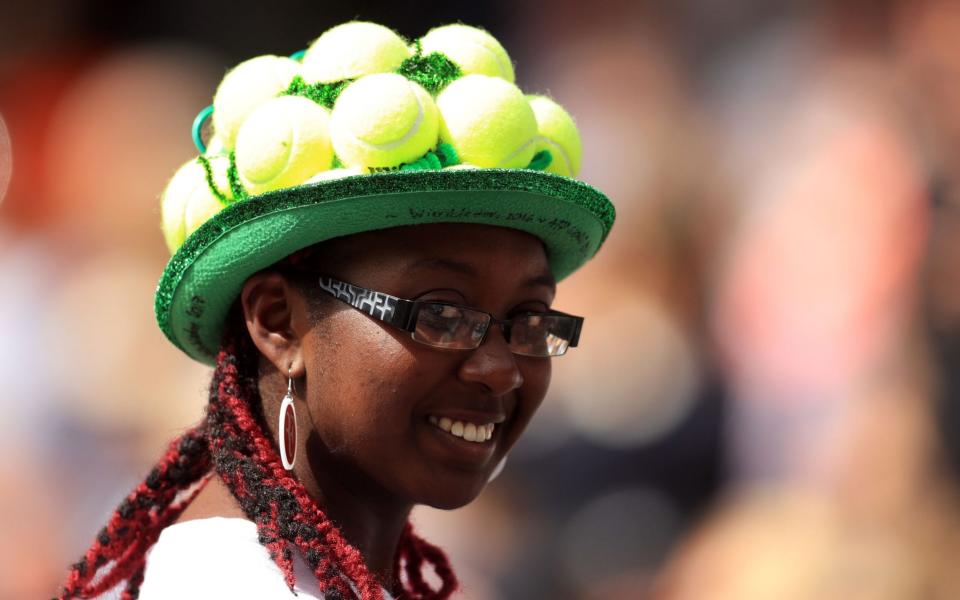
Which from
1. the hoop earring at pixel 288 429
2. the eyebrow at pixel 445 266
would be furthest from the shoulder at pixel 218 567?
the eyebrow at pixel 445 266

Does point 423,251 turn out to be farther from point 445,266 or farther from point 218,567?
point 218,567

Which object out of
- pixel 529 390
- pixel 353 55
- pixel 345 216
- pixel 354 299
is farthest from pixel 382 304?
pixel 353 55

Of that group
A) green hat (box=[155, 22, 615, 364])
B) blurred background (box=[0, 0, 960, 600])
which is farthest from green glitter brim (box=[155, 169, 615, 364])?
blurred background (box=[0, 0, 960, 600])

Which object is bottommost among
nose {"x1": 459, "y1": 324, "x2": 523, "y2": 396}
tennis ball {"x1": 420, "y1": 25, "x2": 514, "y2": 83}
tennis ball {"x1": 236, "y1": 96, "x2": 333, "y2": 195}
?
nose {"x1": 459, "y1": 324, "x2": 523, "y2": 396}

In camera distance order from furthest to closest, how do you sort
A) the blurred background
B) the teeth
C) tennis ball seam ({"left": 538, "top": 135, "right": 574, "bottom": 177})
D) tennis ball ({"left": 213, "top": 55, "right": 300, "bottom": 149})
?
the blurred background → tennis ball seam ({"left": 538, "top": 135, "right": 574, "bottom": 177}) → tennis ball ({"left": 213, "top": 55, "right": 300, "bottom": 149}) → the teeth

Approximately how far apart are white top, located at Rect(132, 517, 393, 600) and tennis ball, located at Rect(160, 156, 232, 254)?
644 millimetres

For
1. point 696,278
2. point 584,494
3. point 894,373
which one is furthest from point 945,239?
point 584,494

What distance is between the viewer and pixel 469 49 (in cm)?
247

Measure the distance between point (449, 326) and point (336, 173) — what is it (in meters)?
0.37

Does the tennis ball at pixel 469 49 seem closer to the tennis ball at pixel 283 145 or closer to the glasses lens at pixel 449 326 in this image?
the tennis ball at pixel 283 145

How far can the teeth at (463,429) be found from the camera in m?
2.29

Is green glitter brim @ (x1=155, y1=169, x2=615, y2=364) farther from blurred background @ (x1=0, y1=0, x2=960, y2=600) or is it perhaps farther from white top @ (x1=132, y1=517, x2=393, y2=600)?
blurred background @ (x1=0, y1=0, x2=960, y2=600)

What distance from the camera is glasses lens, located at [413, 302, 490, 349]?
221cm

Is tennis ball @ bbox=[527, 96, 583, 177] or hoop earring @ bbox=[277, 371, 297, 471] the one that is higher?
tennis ball @ bbox=[527, 96, 583, 177]
